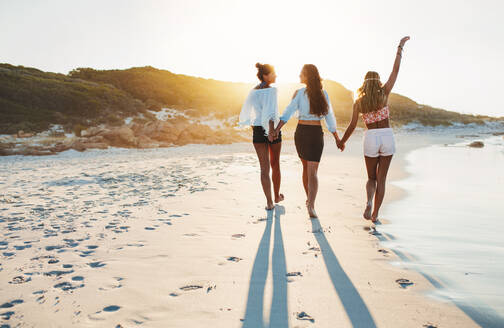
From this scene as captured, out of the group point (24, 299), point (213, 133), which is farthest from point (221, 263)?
point (213, 133)

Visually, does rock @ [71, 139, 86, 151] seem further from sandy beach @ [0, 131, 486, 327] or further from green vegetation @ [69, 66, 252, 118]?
green vegetation @ [69, 66, 252, 118]

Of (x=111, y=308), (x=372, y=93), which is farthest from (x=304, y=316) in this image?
(x=372, y=93)

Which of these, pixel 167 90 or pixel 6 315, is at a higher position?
pixel 167 90

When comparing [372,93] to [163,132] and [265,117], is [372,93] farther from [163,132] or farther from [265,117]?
[163,132]

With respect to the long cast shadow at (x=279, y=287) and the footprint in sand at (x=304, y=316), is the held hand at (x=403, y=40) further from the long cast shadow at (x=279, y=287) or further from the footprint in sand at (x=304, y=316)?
the footprint in sand at (x=304, y=316)

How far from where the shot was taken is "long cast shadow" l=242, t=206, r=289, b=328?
5.96 feet

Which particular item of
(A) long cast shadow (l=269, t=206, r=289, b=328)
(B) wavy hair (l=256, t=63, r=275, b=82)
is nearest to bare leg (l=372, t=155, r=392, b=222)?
(A) long cast shadow (l=269, t=206, r=289, b=328)

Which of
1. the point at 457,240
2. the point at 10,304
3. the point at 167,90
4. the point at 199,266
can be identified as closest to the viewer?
the point at 10,304

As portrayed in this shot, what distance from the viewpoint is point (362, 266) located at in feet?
8.34

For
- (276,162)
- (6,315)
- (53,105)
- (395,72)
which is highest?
(53,105)

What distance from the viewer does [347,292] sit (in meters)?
2.12

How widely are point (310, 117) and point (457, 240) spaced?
201 centimetres

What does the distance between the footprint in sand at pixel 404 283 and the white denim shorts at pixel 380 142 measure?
1649 millimetres

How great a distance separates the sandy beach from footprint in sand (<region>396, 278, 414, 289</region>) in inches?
0.5
